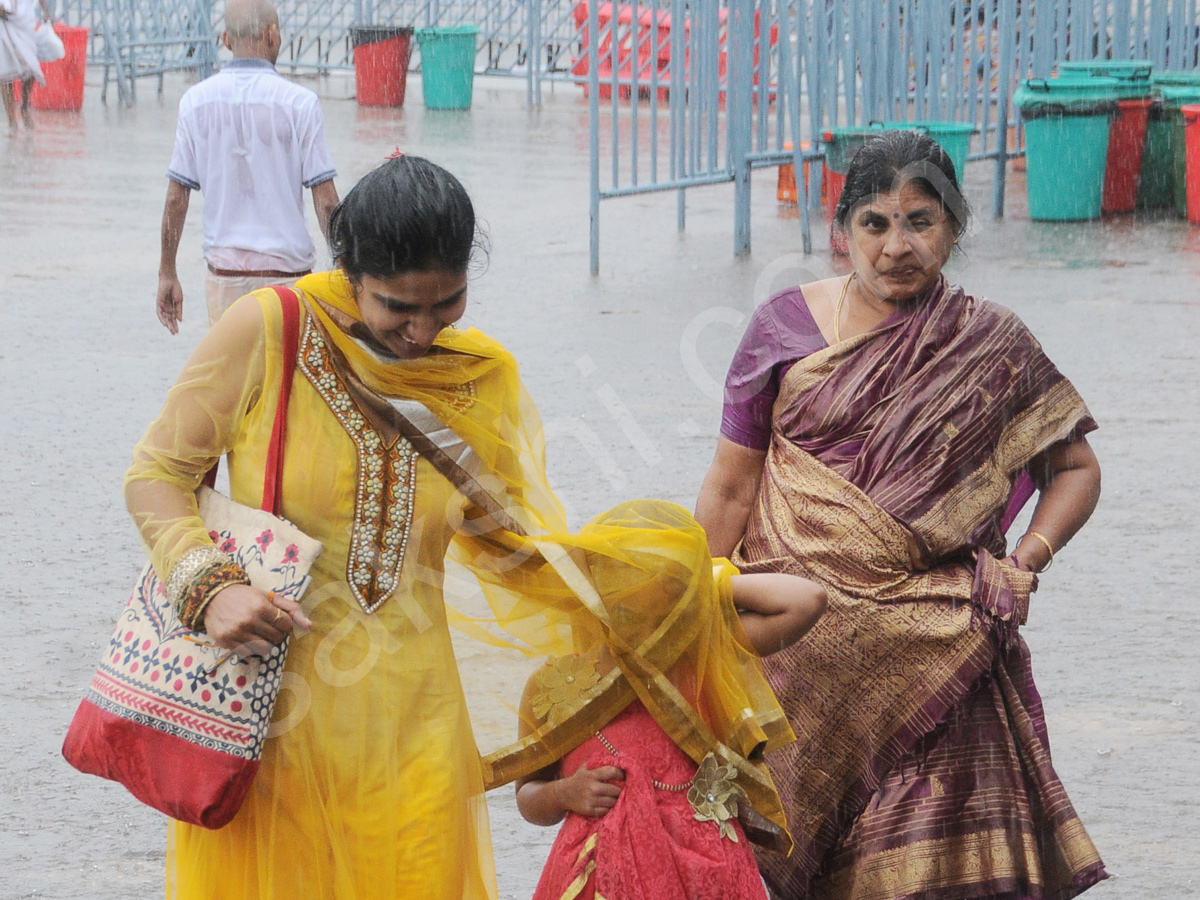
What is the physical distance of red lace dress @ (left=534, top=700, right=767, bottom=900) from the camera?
2.13m

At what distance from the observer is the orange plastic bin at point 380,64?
18.1m

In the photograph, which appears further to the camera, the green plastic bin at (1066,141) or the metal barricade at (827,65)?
the green plastic bin at (1066,141)

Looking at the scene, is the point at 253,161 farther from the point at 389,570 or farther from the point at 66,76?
the point at 66,76

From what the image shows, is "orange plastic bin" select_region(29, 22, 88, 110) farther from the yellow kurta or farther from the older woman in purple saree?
the yellow kurta

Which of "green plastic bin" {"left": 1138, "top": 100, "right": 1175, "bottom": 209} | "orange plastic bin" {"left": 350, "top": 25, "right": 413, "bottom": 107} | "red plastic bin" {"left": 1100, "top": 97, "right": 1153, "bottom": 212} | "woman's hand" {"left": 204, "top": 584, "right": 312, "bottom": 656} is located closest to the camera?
"woman's hand" {"left": 204, "top": 584, "right": 312, "bottom": 656}

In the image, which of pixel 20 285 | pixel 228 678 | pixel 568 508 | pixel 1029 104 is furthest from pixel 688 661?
pixel 1029 104

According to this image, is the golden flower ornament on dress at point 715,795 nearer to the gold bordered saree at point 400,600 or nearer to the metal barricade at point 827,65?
the gold bordered saree at point 400,600

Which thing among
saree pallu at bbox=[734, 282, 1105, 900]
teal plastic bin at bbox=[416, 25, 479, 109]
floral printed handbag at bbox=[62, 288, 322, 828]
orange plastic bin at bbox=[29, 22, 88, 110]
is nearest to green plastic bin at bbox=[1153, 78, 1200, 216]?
teal plastic bin at bbox=[416, 25, 479, 109]

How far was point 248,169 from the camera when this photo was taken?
5.73m

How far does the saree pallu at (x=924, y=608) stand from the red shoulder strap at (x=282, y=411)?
977mm

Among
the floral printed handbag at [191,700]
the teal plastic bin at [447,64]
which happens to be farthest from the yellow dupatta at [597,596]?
the teal plastic bin at [447,64]

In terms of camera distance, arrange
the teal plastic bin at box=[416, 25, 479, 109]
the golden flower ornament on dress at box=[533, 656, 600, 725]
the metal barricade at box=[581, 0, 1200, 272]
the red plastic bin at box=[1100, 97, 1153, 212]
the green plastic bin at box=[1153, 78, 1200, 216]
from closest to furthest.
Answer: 1. the golden flower ornament on dress at box=[533, 656, 600, 725]
2. the metal barricade at box=[581, 0, 1200, 272]
3. the green plastic bin at box=[1153, 78, 1200, 216]
4. the red plastic bin at box=[1100, 97, 1153, 212]
5. the teal plastic bin at box=[416, 25, 479, 109]

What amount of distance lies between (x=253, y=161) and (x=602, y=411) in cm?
165

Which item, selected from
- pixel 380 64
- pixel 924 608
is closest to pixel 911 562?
pixel 924 608
